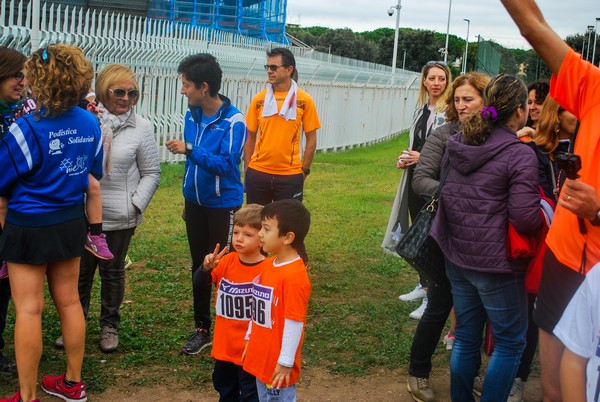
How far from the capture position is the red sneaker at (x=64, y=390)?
468 centimetres

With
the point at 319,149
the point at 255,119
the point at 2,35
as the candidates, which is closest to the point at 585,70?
the point at 255,119

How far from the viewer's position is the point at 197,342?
5.59m

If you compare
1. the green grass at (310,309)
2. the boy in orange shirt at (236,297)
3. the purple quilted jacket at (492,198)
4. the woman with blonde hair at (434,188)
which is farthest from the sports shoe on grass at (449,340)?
the boy in orange shirt at (236,297)

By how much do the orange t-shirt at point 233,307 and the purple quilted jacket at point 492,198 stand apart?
1.12m

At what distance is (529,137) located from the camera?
15.5ft

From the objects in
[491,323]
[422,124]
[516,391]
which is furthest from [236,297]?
[422,124]

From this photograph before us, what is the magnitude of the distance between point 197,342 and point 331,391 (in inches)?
43.0

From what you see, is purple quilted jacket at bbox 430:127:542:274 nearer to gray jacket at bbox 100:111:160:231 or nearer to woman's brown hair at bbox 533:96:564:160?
woman's brown hair at bbox 533:96:564:160

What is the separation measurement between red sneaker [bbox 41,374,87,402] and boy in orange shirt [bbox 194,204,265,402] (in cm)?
96

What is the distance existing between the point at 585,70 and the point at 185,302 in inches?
167

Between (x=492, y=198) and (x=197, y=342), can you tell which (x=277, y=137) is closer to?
(x=197, y=342)

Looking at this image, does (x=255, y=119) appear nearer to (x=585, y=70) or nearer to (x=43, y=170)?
(x=43, y=170)

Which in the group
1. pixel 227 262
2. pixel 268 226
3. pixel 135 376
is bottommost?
pixel 135 376

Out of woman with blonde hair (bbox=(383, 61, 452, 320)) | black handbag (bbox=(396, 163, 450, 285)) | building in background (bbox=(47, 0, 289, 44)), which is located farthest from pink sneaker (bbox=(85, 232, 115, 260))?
building in background (bbox=(47, 0, 289, 44))
